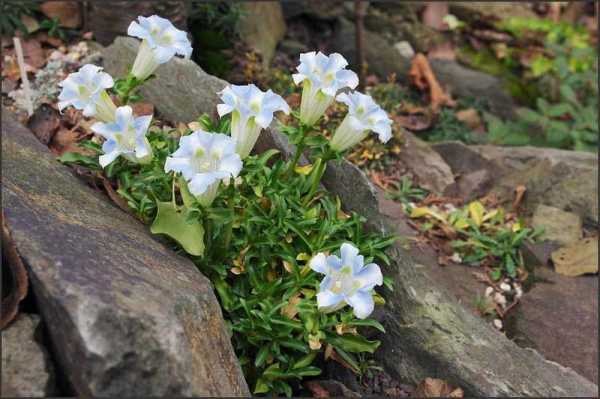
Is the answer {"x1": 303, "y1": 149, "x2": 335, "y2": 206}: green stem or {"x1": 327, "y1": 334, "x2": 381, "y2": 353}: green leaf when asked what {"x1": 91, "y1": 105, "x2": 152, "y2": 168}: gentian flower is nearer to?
{"x1": 303, "y1": 149, "x2": 335, "y2": 206}: green stem

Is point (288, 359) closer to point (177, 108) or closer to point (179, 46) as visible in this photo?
point (179, 46)

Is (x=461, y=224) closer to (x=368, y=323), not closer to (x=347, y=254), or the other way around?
(x=368, y=323)

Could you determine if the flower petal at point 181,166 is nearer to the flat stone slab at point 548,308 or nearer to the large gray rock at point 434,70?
the flat stone slab at point 548,308

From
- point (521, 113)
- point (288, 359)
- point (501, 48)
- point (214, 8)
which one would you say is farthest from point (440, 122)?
point (288, 359)

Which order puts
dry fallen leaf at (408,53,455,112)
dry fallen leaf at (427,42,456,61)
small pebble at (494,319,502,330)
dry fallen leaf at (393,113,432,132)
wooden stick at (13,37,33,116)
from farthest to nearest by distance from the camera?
dry fallen leaf at (427,42,456,61)
dry fallen leaf at (408,53,455,112)
dry fallen leaf at (393,113,432,132)
small pebble at (494,319,502,330)
wooden stick at (13,37,33,116)

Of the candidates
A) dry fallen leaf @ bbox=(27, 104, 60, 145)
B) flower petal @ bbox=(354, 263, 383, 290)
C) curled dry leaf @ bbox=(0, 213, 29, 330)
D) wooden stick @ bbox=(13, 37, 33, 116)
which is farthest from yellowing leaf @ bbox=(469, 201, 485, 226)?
curled dry leaf @ bbox=(0, 213, 29, 330)

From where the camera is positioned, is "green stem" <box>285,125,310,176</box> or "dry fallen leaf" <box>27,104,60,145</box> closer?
"green stem" <box>285,125,310,176</box>

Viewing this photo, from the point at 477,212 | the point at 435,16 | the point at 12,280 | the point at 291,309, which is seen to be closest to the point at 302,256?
the point at 291,309
